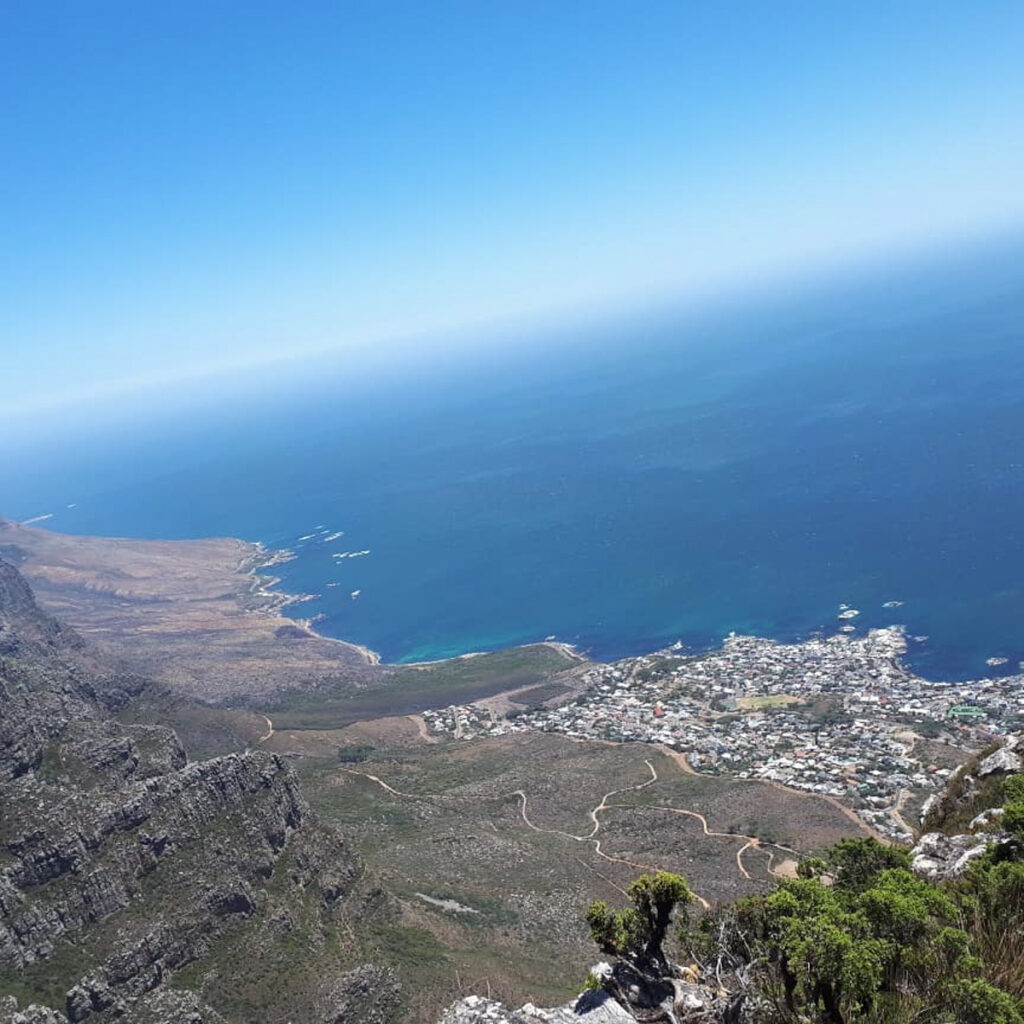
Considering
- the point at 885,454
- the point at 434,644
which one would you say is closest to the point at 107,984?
the point at 434,644

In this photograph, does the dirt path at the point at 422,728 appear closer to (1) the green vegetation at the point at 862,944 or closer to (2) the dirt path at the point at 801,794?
(2) the dirt path at the point at 801,794

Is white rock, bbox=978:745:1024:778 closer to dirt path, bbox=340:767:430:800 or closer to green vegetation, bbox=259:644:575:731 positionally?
dirt path, bbox=340:767:430:800

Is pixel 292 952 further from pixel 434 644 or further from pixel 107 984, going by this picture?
pixel 434 644

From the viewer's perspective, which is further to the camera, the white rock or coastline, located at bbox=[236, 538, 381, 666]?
coastline, located at bbox=[236, 538, 381, 666]

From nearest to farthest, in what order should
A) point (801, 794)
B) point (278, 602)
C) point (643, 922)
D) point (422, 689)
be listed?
point (643, 922) → point (801, 794) → point (422, 689) → point (278, 602)

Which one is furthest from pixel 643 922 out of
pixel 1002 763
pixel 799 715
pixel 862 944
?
pixel 799 715

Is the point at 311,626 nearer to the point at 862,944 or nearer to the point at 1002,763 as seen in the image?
the point at 1002,763

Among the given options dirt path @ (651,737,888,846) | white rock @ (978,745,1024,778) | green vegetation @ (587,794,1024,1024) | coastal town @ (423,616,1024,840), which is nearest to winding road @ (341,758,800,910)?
dirt path @ (651,737,888,846)
